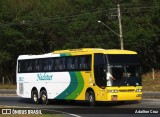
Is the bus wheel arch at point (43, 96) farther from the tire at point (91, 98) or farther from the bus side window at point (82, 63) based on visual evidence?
the tire at point (91, 98)

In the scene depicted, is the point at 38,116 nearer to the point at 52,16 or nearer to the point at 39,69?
the point at 39,69

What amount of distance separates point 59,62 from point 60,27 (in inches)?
1682

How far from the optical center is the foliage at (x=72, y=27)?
66188mm

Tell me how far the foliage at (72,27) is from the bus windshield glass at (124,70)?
1297 inches

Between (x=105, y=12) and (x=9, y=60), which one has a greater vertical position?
(x=105, y=12)

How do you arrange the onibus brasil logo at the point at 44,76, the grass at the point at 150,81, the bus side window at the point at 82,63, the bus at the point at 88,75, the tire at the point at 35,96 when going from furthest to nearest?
the grass at the point at 150,81, the tire at the point at 35,96, the onibus brasil logo at the point at 44,76, the bus side window at the point at 82,63, the bus at the point at 88,75

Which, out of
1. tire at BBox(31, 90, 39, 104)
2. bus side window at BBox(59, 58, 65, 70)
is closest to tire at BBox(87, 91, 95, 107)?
bus side window at BBox(59, 58, 65, 70)

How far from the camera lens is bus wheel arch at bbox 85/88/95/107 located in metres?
30.5

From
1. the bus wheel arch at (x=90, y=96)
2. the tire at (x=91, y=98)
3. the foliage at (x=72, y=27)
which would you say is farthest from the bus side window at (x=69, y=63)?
the foliage at (x=72, y=27)

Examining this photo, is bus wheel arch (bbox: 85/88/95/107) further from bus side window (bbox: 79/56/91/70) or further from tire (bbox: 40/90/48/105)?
tire (bbox: 40/90/48/105)

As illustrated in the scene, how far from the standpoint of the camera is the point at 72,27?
2763 inches

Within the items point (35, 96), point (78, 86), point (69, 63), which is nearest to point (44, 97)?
point (35, 96)

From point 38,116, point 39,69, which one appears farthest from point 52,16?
point 38,116

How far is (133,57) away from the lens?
1220 inches
